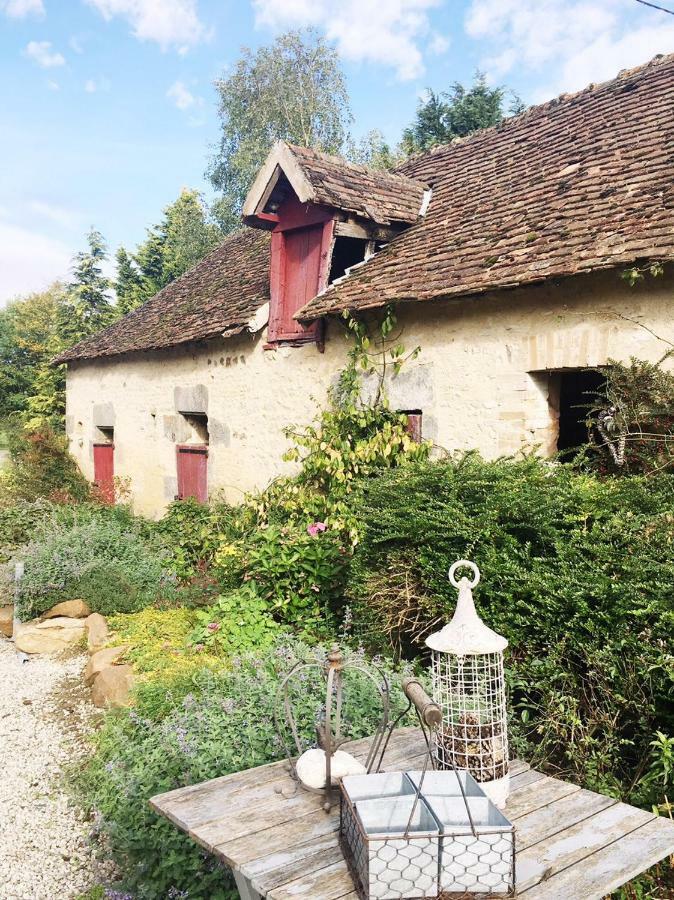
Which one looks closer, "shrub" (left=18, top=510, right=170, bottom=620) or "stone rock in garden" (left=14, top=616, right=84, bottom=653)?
"stone rock in garden" (left=14, top=616, right=84, bottom=653)

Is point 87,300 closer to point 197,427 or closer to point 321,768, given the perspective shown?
point 197,427

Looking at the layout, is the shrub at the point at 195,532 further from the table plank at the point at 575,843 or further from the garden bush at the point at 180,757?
the table plank at the point at 575,843

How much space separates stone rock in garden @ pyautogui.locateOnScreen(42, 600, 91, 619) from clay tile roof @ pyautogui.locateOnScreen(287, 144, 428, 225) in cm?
464

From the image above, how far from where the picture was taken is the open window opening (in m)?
11.8

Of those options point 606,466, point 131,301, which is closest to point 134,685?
point 606,466

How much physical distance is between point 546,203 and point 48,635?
6.06 meters

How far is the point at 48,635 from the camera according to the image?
628 centimetres

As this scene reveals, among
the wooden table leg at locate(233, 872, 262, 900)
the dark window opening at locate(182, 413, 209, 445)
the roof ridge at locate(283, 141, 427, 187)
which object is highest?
the roof ridge at locate(283, 141, 427, 187)

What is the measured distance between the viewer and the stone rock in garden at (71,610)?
6500 mm

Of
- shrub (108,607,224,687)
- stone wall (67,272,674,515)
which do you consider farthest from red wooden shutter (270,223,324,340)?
shrub (108,607,224,687)

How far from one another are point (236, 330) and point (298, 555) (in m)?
3.41

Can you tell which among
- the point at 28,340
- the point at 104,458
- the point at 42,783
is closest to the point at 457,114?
the point at 104,458

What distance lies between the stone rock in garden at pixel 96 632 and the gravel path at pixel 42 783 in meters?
0.22

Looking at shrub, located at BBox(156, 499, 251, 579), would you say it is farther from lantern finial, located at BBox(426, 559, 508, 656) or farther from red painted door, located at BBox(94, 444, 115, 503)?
lantern finial, located at BBox(426, 559, 508, 656)
